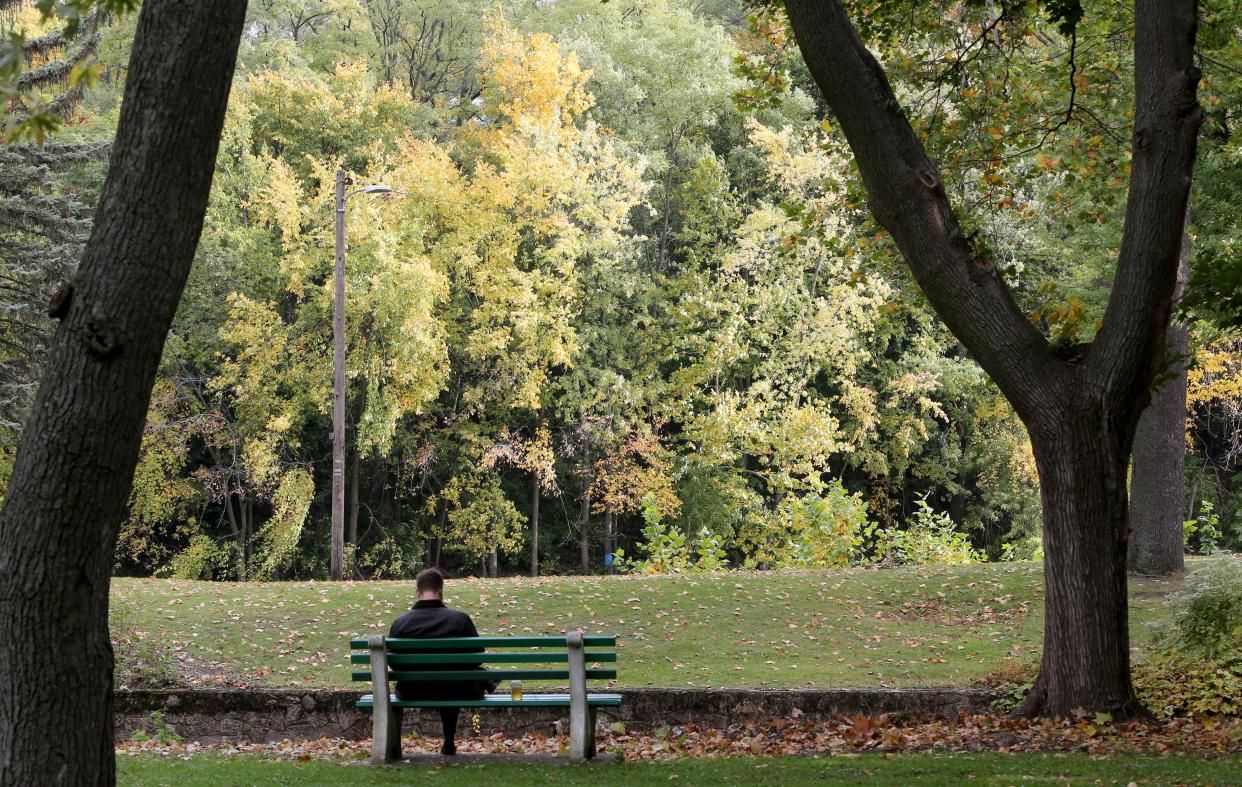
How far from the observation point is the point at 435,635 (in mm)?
8656

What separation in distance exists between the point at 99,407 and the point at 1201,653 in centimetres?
946

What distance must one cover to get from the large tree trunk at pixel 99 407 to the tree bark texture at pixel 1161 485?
15.5 meters

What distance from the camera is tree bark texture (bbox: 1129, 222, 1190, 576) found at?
1723cm

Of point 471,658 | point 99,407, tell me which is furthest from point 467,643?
point 99,407

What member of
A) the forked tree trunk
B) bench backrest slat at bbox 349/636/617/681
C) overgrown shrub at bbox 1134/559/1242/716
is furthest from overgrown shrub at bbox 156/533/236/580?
the forked tree trunk

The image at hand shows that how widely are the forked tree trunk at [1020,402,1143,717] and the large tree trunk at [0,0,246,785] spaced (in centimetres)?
639

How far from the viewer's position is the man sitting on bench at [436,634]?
27.6 ft

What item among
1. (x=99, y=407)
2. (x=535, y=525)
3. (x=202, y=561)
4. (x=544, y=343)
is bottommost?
(x=99, y=407)

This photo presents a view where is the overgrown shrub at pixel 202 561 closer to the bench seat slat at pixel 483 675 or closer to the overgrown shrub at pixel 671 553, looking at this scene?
the overgrown shrub at pixel 671 553

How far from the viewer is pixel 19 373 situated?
72.2 ft

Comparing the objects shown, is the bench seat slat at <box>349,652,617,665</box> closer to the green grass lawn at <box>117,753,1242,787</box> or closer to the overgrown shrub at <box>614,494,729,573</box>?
the green grass lawn at <box>117,753,1242,787</box>

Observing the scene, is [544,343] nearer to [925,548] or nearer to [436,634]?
[925,548]

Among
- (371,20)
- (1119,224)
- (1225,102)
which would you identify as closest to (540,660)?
(1225,102)

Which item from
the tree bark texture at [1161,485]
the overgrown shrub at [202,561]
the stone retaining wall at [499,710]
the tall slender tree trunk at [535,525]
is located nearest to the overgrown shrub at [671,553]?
the tree bark texture at [1161,485]
